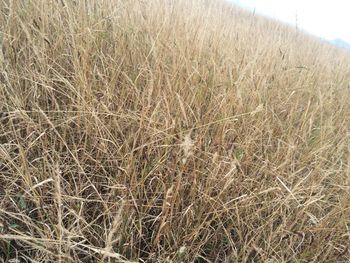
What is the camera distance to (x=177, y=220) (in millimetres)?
1056

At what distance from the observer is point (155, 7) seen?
2051mm

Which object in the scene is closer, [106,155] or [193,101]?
[106,155]

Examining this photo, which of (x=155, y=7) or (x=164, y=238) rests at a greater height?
(x=155, y=7)

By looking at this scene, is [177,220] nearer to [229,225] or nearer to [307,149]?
[229,225]

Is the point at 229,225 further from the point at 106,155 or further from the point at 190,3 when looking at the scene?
the point at 190,3

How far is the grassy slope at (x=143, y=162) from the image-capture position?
38.4 inches

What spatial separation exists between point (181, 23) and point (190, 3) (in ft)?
1.24

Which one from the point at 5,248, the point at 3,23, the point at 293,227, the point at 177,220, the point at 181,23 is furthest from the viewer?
the point at 181,23

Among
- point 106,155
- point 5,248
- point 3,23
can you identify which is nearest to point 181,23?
point 3,23

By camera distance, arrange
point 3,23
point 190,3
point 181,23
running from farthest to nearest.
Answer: point 190,3 < point 181,23 < point 3,23

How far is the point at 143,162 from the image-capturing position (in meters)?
1.10

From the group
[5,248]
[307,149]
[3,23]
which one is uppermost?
[3,23]

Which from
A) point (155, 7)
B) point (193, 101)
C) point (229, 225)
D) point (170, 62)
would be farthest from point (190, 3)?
point (229, 225)

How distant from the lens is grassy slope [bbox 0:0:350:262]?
97 centimetres
